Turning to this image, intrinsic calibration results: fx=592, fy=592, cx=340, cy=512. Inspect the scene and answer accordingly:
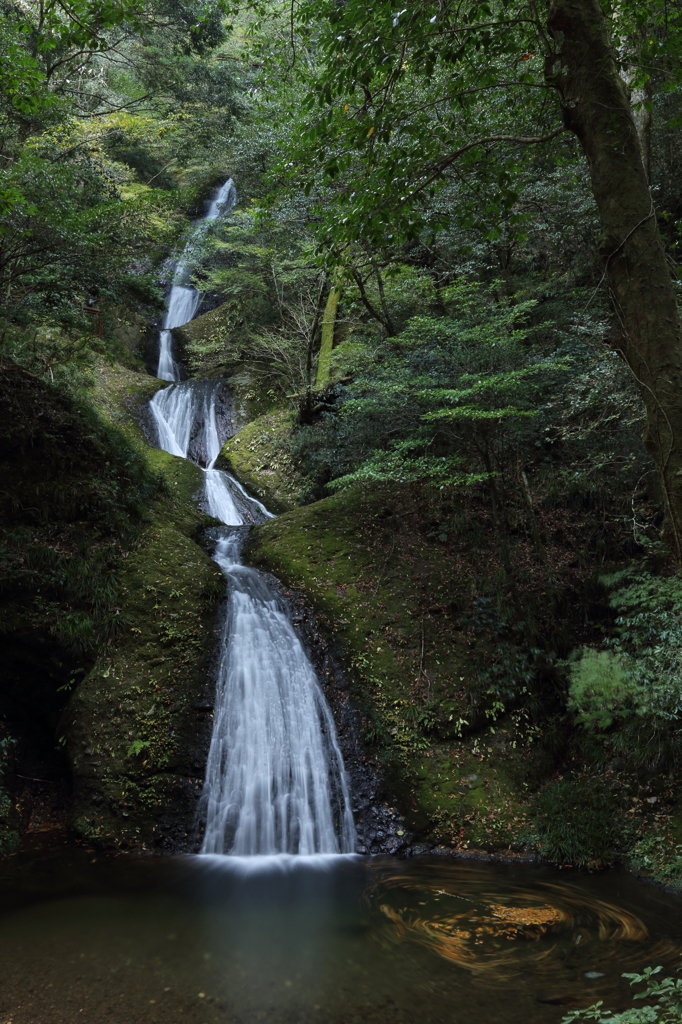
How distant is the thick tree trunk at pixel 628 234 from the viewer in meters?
2.89

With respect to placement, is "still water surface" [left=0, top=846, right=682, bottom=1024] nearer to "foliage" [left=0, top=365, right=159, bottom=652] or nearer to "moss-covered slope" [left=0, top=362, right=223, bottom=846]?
"moss-covered slope" [left=0, top=362, right=223, bottom=846]

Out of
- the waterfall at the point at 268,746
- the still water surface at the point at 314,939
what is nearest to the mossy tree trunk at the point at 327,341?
the waterfall at the point at 268,746

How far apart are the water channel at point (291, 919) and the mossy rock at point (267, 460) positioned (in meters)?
5.88

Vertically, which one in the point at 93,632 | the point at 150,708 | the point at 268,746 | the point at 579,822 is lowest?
the point at 579,822

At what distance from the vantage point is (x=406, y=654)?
8.26 metres

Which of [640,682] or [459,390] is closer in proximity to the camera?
[640,682]

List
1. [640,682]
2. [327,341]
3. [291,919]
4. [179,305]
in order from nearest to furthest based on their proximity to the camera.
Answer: [291,919]
[640,682]
[327,341]
[179,305]

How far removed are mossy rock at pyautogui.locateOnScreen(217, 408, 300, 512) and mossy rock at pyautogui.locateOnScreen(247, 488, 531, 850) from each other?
2514mm

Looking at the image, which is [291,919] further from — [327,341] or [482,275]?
[327,341]

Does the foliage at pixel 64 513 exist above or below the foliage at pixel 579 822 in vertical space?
above

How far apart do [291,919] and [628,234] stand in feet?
18.1

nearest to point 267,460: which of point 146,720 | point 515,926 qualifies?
point 146,720

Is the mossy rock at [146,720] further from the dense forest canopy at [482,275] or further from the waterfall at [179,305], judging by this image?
the waterfall at [179,305]

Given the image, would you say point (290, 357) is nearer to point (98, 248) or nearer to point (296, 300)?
point (296, 300)
